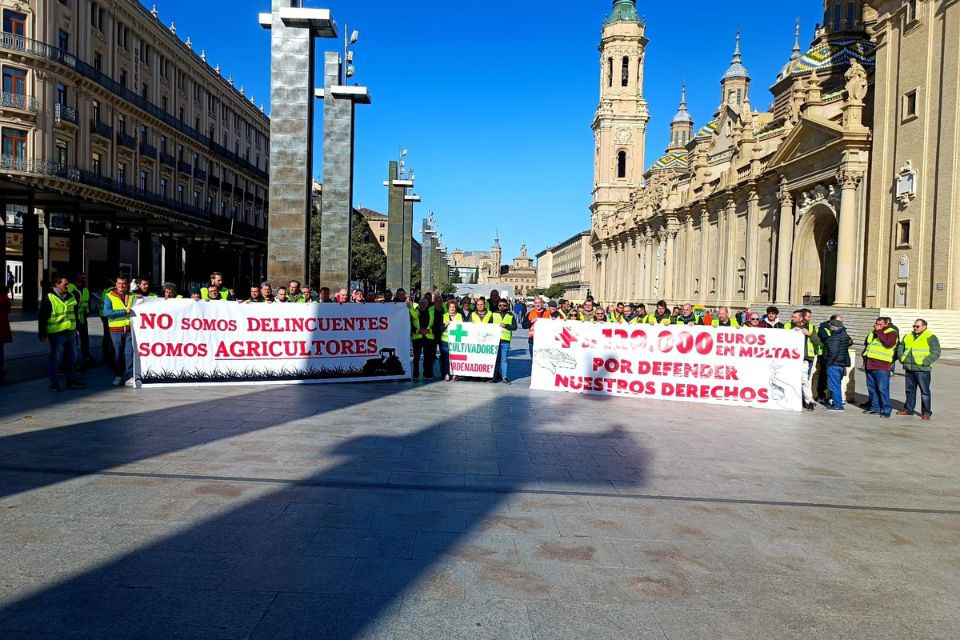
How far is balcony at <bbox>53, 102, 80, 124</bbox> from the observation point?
3728cm

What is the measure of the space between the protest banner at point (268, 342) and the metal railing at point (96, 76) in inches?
1292

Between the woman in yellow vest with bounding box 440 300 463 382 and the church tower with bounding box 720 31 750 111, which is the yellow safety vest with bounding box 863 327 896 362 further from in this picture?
the church tower with bounding box 720 31 750 111

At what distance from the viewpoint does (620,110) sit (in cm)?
9144

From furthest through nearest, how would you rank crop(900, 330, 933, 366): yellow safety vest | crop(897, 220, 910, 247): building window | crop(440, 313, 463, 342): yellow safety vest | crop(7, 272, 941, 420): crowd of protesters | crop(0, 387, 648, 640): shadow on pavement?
1. crop(897, 220, 910, 247): building window
2. crop(440, 313, 463, 342): yellow safety vest
3. crop(900, 330, 933, 366): yellow safety vest
4. crop(7, 272, 941, 420): crowd of protesters
5. crop(0, 387, 648, 640): shadow on pavement

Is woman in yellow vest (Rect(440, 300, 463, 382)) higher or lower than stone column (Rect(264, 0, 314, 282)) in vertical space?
lower

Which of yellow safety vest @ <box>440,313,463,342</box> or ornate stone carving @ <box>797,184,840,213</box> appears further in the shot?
ornate stone carving @ <box>797,184,840,213</box>

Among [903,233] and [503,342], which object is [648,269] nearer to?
[903,233]

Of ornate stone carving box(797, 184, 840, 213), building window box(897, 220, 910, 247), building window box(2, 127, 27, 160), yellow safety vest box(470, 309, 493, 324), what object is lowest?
yellow safety vest box(470, 309, 493, 324)

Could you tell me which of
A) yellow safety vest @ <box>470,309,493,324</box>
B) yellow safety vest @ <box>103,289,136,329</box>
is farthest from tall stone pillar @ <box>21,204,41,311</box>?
yellow safety vest @ <box>470,309,493,324</box>

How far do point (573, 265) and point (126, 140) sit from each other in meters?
119

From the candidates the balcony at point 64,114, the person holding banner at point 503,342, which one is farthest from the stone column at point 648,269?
the person holding banner at point 503,342

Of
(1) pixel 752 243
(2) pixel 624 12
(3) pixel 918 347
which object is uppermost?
(2) pixel 624 12

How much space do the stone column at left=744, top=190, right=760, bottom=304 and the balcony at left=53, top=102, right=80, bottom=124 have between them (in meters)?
39.1

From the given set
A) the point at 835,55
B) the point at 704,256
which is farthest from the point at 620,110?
the point at 704,256
